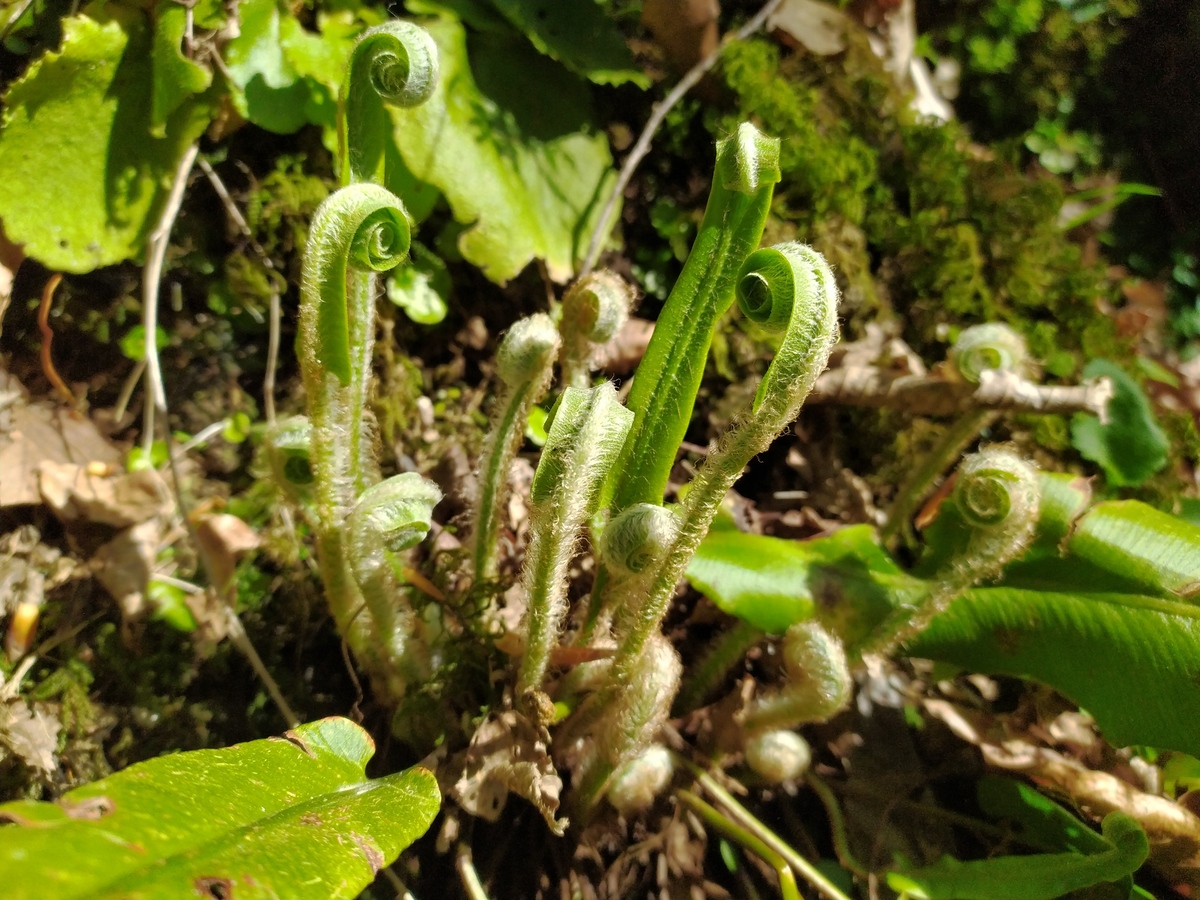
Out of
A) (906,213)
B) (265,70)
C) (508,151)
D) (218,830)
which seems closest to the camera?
(218,830)

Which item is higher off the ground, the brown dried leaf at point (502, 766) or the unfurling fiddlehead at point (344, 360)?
the unfurling fiddlehead at point (344, 360)

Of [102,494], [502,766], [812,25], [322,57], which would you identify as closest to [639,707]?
[502,766]

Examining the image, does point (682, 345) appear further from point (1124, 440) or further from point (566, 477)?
point (1124, 440)

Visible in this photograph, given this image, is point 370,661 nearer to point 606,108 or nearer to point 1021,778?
point 1021,778

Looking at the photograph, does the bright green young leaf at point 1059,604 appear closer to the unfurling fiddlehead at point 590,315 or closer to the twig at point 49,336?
the unfurling fiddlehead at point 590,315

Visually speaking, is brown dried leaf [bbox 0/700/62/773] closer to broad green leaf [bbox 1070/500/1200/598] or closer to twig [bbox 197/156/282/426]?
twig [bbox 197/156/282/426]

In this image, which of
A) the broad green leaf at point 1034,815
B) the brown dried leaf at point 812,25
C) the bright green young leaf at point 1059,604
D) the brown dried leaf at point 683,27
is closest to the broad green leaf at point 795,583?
the bright green young leaf at point 1059,604

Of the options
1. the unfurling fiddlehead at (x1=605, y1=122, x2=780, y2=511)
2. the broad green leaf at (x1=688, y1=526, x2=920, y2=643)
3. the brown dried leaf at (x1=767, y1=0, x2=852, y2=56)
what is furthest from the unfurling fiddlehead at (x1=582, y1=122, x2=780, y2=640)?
the brown dried leaf at (x1=767, y1=0, x2=852, y2=56)
